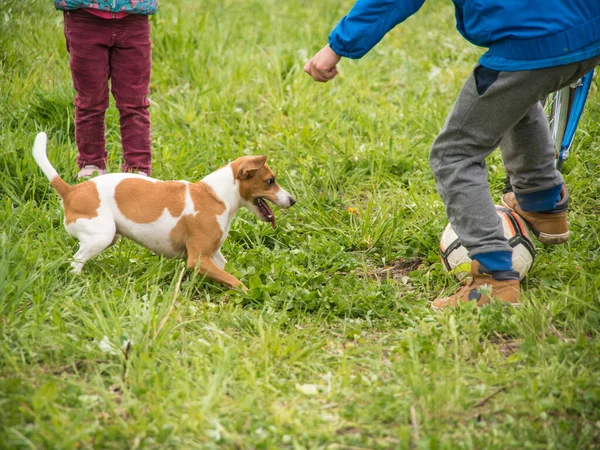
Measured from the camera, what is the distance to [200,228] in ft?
10.8

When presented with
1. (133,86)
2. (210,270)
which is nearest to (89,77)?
(133,86)

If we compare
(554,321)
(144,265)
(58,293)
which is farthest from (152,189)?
(554,321)

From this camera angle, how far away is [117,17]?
3941 mm

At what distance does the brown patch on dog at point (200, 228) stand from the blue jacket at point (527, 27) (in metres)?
1.18

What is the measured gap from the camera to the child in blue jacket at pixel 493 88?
100 inches

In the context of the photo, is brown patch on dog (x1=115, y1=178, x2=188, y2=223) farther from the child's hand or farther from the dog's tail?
the child's hand

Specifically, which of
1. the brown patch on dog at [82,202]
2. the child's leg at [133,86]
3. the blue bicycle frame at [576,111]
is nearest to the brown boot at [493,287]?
the blue bicycle frame at [576,111]

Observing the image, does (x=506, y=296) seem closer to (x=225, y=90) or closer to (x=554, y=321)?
(x=554, y=321)

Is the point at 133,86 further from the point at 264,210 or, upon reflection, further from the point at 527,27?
the point at 527,27

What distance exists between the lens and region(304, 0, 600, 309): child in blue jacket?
8.34 ft

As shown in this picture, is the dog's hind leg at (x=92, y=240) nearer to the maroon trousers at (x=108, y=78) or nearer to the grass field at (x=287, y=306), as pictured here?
the grass field at (x=287, y=306)

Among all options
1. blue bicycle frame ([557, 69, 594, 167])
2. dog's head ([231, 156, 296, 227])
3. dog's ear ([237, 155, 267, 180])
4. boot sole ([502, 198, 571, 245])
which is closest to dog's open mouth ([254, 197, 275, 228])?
dog's head ([231, 156, 296, 227])

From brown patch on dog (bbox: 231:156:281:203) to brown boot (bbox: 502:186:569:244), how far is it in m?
1.27

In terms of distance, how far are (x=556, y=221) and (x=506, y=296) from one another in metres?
0.66
